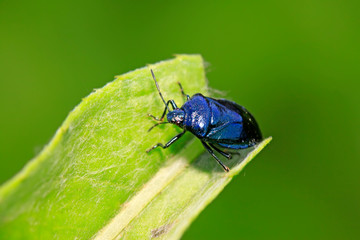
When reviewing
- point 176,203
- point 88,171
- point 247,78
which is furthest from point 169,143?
point 247,78

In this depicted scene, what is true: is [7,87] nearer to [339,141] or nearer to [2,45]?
[2,45]

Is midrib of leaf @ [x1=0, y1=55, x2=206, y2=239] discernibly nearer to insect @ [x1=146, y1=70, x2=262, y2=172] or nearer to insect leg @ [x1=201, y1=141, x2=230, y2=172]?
insect leg @ [x1=201, y1=141, x2=230, y2=172]

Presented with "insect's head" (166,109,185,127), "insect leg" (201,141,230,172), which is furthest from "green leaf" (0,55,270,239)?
"insect's head" (166,109,185,127)

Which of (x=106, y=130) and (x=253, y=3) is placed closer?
(x=106, y=130)

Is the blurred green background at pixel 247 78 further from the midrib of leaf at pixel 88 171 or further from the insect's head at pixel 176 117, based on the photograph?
the midrib of leaf at pixel 88 171

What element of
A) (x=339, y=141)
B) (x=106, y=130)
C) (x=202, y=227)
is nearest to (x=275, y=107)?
(x=339, y=141)

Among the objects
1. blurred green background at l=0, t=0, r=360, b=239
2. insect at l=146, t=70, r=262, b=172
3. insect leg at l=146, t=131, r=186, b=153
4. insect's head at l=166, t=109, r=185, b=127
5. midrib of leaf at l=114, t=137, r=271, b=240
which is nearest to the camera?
midrib of leaf at l=114, t=137, r=271, b=240
